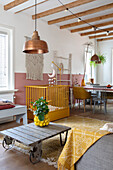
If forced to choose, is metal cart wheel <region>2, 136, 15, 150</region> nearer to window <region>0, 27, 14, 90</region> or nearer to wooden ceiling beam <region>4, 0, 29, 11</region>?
window <region>0, 27, 14, 90</region>

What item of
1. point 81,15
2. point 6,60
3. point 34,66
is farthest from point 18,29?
point 81,15

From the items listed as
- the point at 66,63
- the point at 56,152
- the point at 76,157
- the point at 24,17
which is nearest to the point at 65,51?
the point at 66,63

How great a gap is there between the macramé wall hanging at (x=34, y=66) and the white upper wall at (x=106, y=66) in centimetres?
407

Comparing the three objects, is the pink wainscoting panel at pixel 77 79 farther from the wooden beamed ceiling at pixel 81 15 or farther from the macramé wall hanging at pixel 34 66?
the macramé wall hanging at pixel 34 66

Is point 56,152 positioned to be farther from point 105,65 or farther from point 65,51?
point 105,65

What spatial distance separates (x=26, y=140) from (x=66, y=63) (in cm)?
465

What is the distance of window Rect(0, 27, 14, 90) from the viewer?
15.1 feet

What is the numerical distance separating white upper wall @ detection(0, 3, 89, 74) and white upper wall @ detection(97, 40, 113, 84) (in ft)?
3.87

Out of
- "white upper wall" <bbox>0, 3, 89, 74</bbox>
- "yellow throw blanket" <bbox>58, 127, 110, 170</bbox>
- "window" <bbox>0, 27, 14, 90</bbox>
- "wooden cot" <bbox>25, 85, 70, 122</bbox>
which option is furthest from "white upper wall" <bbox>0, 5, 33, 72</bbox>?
"yellow throw blanket" <bbox>58, 127, 110, 170</bbox>

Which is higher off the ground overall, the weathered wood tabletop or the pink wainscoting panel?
the pink wainscoting panel

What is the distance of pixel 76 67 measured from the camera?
23.4ft

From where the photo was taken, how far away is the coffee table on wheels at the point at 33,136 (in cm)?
230

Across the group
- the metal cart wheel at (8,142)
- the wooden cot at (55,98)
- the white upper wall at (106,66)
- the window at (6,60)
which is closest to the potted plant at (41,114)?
the metal cart wheel at (8,142)

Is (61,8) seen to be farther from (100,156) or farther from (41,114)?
(100,156)
